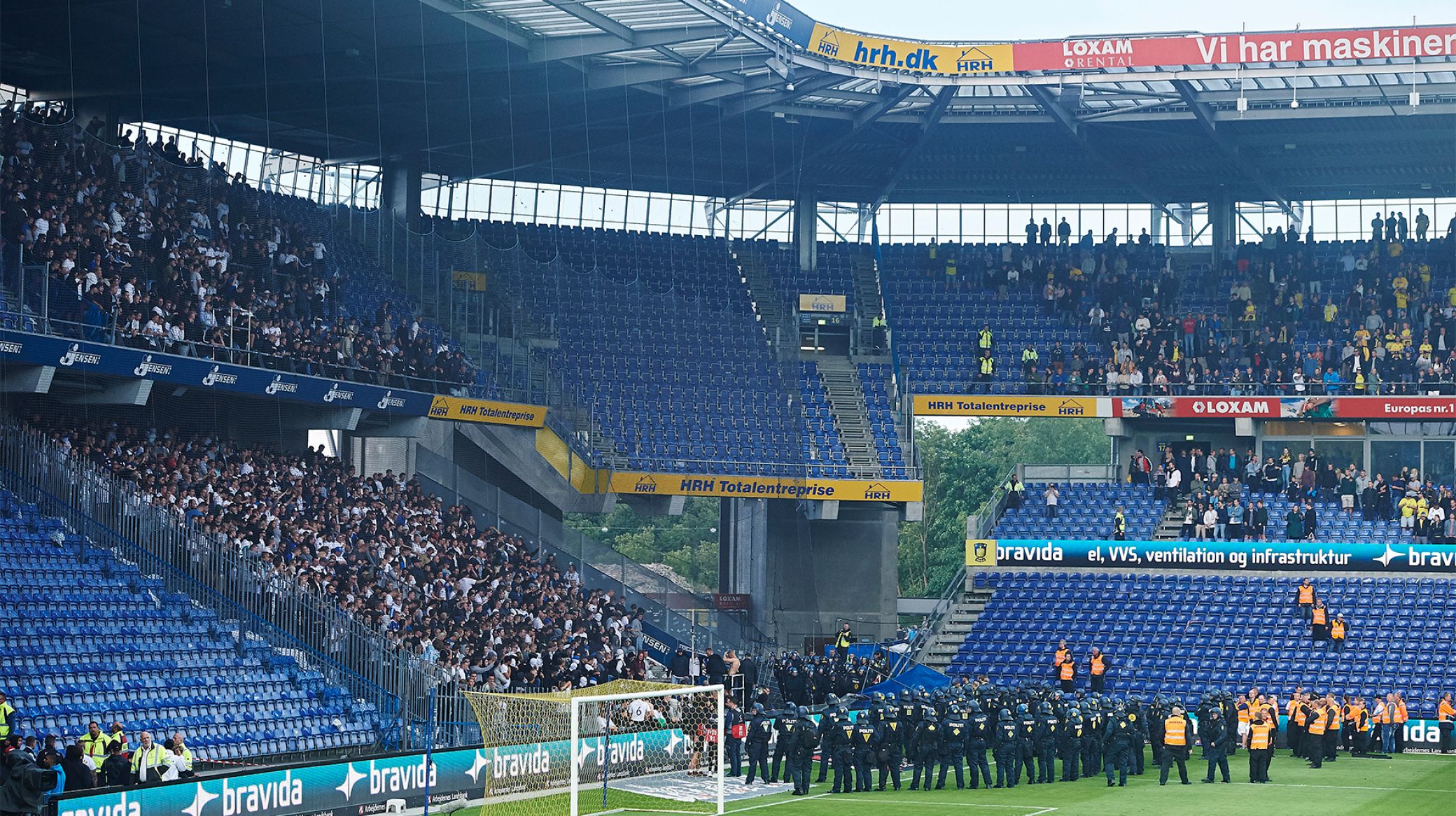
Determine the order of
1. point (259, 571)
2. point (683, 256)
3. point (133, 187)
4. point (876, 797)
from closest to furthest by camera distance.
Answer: point (876, 797)
point (259, 571)
point (133, 187)
point (683, 256)

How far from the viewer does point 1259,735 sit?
1114 inches

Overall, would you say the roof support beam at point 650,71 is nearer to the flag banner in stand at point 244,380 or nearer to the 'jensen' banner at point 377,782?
the flag banner in stand at point 244,380

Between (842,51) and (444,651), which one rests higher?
(842,51)

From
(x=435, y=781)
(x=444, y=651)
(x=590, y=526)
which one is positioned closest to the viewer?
(x=435, y=781)

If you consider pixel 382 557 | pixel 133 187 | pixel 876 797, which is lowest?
pixel 876 797

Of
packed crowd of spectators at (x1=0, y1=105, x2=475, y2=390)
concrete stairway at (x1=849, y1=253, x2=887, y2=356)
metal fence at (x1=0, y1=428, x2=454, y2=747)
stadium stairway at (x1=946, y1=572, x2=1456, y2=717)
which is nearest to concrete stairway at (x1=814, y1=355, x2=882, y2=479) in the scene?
concrete stairway at (x1=849, y1=253, x2=887, y2=356)

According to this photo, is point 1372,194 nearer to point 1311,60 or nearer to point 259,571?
point 1311,60

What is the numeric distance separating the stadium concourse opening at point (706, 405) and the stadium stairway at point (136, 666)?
0.27ft

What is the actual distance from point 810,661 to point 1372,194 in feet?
88.2

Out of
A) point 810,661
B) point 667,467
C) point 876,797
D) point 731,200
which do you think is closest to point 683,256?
point 731,200

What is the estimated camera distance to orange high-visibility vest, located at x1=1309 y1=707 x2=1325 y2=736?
30.6 m

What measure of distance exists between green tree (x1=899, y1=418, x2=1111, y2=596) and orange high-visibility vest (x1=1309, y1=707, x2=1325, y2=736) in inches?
1830

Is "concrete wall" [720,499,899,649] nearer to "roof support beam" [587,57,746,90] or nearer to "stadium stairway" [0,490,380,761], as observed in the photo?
"roof support beam" [587,57,746,90]

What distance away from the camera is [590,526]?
74938mm
